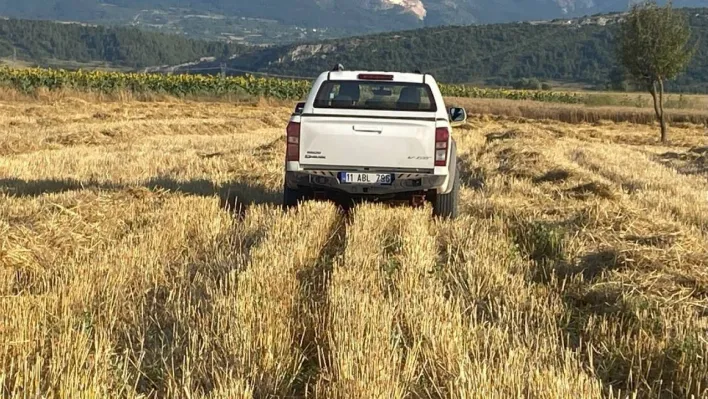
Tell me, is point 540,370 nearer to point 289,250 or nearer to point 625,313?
point 625,313

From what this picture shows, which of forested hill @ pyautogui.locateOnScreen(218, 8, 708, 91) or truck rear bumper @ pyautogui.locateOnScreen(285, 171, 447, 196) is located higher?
forested hill @ pyautogui.locateOnScreen(218, 8, 708, 91)

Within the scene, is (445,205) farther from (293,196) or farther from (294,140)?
(294,140)

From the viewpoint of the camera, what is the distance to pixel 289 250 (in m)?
6.07

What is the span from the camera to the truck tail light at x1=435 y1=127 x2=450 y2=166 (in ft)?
27.0

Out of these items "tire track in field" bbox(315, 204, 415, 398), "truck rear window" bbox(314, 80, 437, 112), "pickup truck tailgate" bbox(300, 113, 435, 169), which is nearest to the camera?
"tire track in field" bbox(315, 204, 415, 398)

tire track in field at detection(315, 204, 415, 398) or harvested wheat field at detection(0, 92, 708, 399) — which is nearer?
tire track in field at detection(315, 204, 415, 398)

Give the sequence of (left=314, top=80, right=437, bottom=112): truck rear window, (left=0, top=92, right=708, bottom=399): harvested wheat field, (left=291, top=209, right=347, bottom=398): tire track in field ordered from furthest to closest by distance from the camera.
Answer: (left=314, top=80, right=437, bottom=112): truck rear window → (left=291, top=209, right=347, bottom=398): tire track in field → (left=0, top=92, right=708, bottom=399): harvested wheat field

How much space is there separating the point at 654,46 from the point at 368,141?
2563cm

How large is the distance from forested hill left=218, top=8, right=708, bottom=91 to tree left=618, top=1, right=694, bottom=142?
279 feet

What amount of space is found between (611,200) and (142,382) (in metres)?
7.52

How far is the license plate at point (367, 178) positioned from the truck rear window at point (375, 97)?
1.02 meters

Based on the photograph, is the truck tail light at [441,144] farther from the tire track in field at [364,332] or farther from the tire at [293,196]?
the tire track in field at [364,332]

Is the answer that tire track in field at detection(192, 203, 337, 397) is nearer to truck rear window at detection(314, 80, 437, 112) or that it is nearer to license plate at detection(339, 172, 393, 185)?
license plate at detection(339, 172, 393, 185)

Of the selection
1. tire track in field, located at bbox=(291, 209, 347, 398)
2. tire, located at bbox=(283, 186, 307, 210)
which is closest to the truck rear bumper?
tire, located at bbox=(283, 186, 307, 210)
